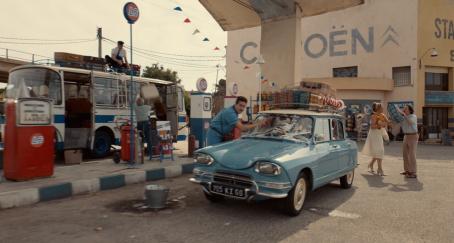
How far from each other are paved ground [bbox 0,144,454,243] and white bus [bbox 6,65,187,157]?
435 centimetres

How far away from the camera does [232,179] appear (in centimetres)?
549

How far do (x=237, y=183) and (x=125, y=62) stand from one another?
8.39 metres

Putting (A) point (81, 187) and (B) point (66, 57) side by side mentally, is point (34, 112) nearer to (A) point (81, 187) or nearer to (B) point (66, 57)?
(A) point (81, 187)

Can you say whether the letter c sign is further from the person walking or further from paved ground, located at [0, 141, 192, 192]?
the person walking

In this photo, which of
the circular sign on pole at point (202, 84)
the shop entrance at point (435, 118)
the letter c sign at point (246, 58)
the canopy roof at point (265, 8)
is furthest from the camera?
the letter c sign at point (246, 58)

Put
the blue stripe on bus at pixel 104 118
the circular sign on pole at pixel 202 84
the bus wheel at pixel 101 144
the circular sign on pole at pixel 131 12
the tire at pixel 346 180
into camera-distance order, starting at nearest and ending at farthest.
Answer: the tire at pixel 346 180, the circular sign on pole at pixel 131 12, the blue stripe on bus at pixel 104 118, the bus wheel at pixel 101 144, the circular sign on pole at pixel 202 84

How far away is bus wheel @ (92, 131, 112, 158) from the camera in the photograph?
38.2 feet

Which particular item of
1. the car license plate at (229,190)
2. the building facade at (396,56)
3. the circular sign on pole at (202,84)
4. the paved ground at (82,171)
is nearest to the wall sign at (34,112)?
the paved ground at (82,171)

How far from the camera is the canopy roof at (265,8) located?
1433 centimetres

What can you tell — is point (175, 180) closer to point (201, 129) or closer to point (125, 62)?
point (201, 129)

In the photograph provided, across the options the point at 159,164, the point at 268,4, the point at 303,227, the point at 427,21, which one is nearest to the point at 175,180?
the point at 159,164

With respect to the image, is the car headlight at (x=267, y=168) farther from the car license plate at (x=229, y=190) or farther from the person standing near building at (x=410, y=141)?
the person standing near building at (x=410, y=141)

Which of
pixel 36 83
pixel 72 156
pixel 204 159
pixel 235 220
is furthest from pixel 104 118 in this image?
pixel 235 220

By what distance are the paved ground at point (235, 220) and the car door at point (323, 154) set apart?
51cm
